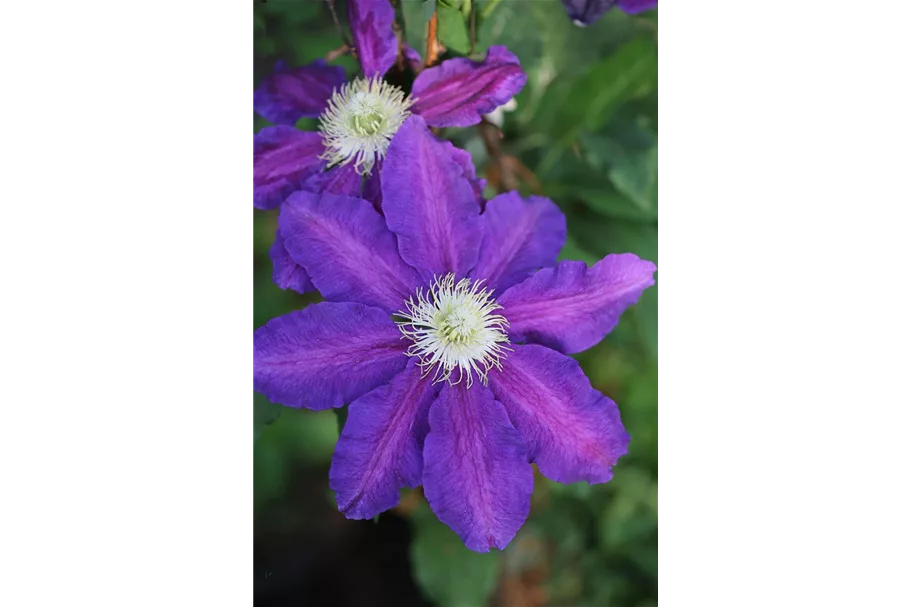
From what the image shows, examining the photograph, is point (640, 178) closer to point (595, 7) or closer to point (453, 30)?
point (595, 7)

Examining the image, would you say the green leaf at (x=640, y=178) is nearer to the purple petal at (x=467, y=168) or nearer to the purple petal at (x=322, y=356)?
the purple petal at (x=467, y=168)

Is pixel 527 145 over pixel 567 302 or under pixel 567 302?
over

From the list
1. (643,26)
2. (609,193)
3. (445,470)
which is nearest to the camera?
(445,470)

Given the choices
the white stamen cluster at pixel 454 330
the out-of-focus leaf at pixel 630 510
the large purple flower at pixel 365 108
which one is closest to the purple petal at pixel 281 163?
the large purple flower at pixel 365 108

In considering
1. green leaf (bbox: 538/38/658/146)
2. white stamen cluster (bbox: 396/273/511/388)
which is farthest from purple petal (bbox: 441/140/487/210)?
green leaf (bbox: 538/38/658/146)

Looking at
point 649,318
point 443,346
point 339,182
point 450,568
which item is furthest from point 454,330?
point 450,568

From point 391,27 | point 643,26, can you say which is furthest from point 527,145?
point 391,27

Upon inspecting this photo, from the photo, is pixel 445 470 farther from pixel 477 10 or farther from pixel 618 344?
pixel 477 10
